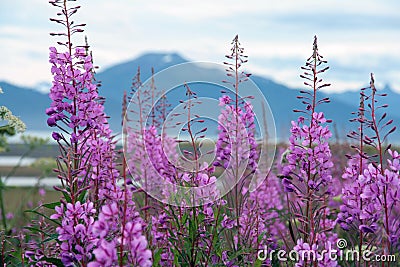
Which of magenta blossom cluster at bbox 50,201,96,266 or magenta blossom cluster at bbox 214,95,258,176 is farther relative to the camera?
magenta blossom cluster at bbox 214,95,258,176

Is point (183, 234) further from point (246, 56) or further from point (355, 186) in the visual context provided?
point (246, 56)

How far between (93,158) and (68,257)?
3.29 ft

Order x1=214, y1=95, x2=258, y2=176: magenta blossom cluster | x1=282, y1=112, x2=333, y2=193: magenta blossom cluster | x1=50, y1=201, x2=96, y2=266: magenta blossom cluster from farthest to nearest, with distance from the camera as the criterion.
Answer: x1=214, y1=95, x2=258, y2=176: magenta blossom cluster, x1=282, y1=112, x2=333, y2=193: magenta blossom cluster, x1=50, y1=201, x2=96, y2=266: magenta blossom cluster

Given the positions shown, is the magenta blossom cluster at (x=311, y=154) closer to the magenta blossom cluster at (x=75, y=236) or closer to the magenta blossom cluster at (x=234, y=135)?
the magenta blossom cluster at (x=234, y=135)

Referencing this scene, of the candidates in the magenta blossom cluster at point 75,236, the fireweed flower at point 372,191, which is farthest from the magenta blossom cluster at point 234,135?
the magenta blossom cluster at point 75,236

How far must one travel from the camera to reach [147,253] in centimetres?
234

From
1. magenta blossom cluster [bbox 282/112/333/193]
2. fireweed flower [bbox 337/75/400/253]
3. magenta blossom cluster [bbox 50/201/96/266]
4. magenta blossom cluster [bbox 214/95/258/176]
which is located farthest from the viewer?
magenta blossom cluster [bbox 214/95/258/176]

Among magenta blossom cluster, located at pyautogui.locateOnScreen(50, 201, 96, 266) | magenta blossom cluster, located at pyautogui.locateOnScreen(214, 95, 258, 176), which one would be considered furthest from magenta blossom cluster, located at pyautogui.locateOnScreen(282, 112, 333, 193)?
magenta blossom cluster, located at pyautogui.locateOnScreen(50, 201, 96, 266)

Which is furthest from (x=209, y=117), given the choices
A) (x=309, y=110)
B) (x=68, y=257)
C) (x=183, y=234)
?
(x=68, y=257)

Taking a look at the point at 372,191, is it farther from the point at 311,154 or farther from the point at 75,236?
the point at 75,236

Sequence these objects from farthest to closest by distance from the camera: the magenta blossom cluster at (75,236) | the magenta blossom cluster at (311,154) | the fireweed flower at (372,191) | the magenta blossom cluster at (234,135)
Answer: the magenta blossom cluster at (234,135), the magenta blossom cluster at (311,154), the fireweed flower at (372,191), the magenta blossom cluster at (75,236)

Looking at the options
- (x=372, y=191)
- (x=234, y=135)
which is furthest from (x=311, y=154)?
(x=234, y=135)

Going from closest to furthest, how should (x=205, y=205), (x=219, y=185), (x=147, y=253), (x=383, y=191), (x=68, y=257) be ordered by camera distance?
(x=147, y=253), (x=68, y=257), (x=383, y=191), (x=205, y=205), (x=219, y=185)

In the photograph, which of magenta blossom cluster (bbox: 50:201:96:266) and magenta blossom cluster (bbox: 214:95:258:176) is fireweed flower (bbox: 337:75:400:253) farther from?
magenta blossom cluster (bbox: 50:201:96:266)
